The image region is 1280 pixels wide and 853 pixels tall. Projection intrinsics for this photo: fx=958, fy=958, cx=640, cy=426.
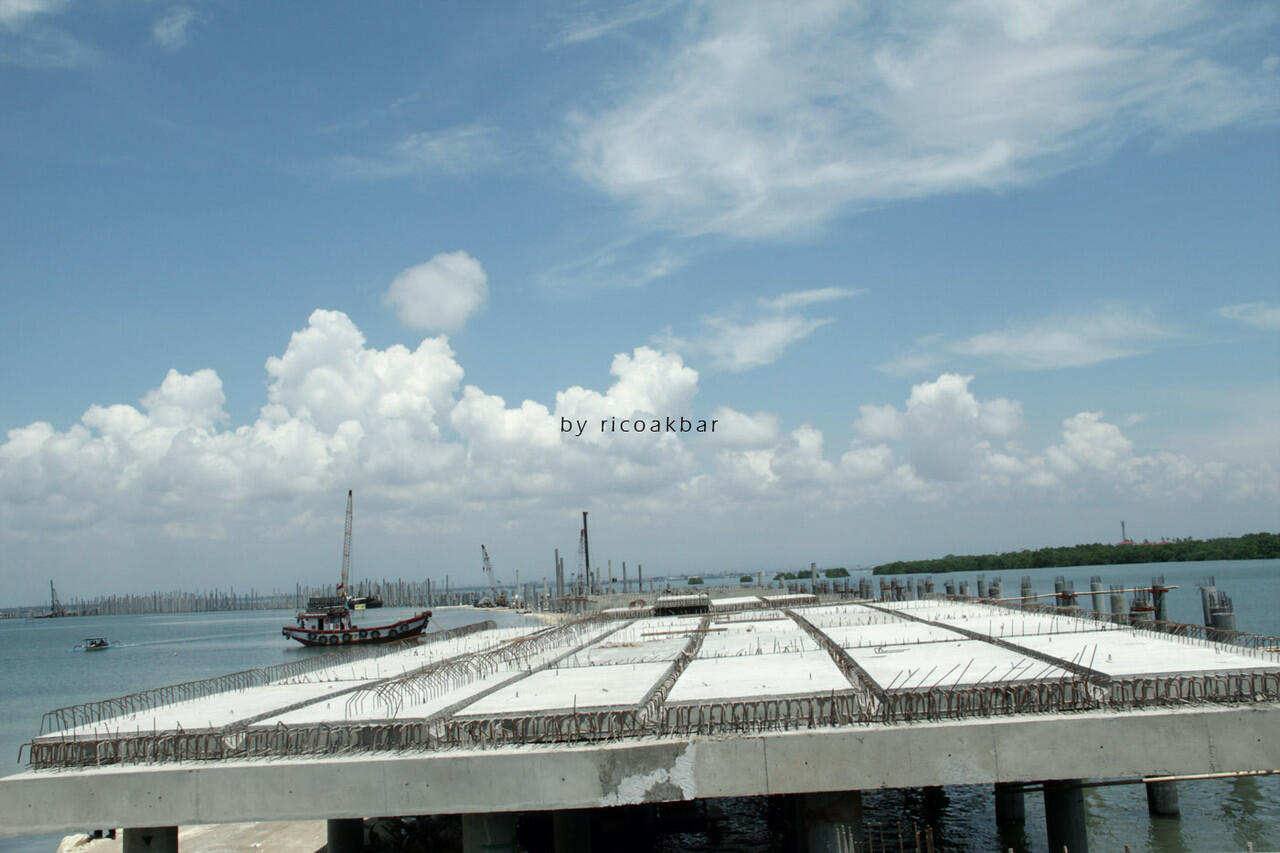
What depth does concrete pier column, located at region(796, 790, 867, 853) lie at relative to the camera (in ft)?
56.0

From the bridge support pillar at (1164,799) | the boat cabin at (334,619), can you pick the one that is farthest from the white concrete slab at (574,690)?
the boat cabin at (334,619)

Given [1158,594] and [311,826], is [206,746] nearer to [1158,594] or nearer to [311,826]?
[311,826]

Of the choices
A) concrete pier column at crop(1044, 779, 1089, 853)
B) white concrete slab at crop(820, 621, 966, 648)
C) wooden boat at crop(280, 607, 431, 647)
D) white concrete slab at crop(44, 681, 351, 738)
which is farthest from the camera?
wooden boat at crop(280, 607, 431, 647)

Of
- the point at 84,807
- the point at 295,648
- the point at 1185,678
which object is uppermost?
the point at 1185,678

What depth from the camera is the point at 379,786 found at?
16.4m

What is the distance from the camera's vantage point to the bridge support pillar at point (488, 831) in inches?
675

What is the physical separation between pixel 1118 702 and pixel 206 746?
1635cm

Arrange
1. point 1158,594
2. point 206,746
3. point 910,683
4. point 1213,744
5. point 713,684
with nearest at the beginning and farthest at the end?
1. point 1213,744
2. point 206,746
3. point 910,683
4. point 713,684
5. point 1158,594

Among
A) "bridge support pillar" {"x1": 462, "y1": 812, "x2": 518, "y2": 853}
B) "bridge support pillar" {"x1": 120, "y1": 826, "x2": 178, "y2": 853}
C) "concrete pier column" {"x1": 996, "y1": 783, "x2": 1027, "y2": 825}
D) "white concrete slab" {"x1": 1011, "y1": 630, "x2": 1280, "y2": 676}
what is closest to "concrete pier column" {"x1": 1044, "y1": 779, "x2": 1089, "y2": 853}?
"white concrete slab" {"x1": 1011, "y1": 630, "x2": 1280, "y2": 676}

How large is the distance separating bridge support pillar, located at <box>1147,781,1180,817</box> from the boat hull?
81.5 m

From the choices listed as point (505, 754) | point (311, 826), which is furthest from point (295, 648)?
point (505, 754)

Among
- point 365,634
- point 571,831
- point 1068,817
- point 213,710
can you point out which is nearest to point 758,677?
point 571,831

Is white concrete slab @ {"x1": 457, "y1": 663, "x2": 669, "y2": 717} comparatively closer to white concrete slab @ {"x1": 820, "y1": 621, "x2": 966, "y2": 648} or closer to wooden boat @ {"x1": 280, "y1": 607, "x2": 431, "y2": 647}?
white concrete slab @ {"x1": 820, "y1": 621, "x2": 966, "y2": 648}

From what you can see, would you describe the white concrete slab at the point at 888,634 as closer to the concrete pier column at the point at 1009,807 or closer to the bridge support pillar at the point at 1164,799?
the concrete pier column at the point at 1009,807
